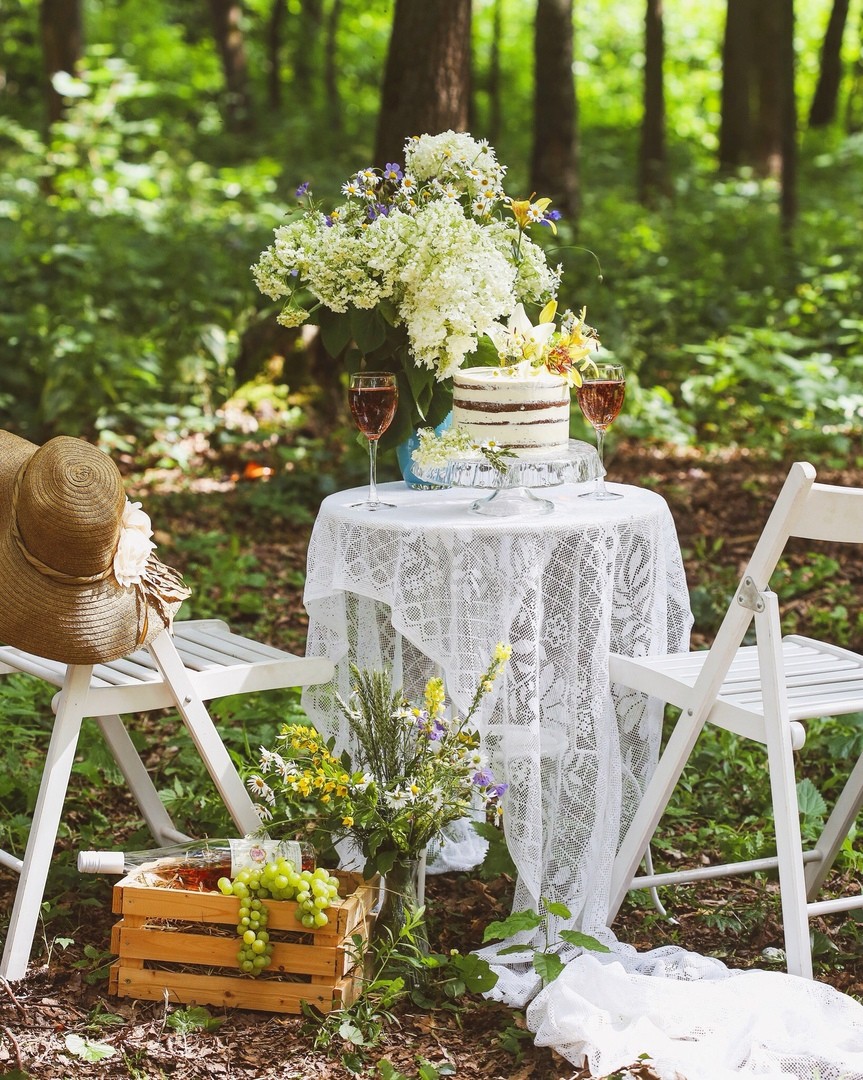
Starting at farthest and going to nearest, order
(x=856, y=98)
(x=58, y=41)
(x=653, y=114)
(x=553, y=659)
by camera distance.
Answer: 1. (x=856, y=98)
2. (x=653, y=114)
3. (x=58, y=41)
4. (x=553, y=659)

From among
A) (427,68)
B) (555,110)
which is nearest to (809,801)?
(427,68)

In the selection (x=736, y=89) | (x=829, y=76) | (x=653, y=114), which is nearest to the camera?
(x=653, y=114)

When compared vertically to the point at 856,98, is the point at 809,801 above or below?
below

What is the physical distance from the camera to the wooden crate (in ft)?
9.37

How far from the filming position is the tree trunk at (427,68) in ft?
23.0

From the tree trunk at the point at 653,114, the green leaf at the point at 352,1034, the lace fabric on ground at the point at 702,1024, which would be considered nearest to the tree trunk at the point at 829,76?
the tree trunk at the point at 653,114

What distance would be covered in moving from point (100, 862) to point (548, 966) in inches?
39.7

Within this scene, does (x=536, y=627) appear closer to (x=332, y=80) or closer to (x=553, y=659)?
(x=553, y=659)

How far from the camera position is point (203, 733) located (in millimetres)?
3129

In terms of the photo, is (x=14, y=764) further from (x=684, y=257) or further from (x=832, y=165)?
(x=832, y=165)

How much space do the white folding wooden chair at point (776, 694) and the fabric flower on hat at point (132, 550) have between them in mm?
1151

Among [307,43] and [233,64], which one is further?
[307,43]

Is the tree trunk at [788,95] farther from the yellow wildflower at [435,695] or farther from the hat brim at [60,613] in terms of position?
the hat brim at [60,613]

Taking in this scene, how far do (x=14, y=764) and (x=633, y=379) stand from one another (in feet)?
17.9
